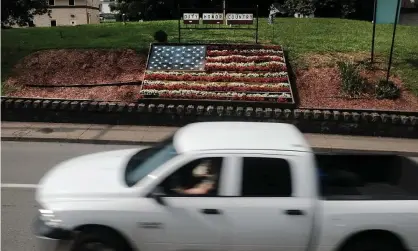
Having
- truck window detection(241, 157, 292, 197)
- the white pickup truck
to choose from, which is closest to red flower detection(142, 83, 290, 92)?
the white pickup truck

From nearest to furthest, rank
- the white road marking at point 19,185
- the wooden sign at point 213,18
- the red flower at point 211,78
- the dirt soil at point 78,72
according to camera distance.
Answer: the white road marking at point 19,185 < the dirt soil at point 78,72 < the red flower at point 211,78 < the wooden sign at point 213,18

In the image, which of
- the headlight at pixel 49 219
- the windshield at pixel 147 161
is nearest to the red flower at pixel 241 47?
the windshield at pixel 147 161

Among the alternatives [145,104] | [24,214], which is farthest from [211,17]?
[24,214]

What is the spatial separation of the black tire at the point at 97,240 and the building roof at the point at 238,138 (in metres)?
1.09

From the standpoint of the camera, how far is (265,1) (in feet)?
152

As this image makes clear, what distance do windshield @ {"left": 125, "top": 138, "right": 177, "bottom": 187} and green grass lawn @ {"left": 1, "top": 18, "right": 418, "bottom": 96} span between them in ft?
35.6

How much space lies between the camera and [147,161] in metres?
5.20

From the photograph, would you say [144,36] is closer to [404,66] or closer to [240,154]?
[404,66]

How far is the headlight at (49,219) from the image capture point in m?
4.55

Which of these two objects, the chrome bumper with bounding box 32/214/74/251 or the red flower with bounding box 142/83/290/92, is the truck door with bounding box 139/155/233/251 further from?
the red flower with bounding box 142/83/290/92

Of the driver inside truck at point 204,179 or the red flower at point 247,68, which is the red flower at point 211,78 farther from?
the driver inside truck at point 204,179

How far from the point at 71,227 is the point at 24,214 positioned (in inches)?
97.5

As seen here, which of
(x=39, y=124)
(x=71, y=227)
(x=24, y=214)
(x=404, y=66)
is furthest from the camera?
(x=404, y=66)

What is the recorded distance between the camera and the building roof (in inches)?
188
